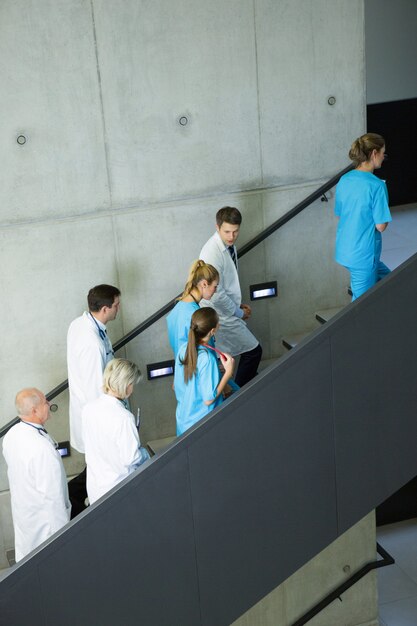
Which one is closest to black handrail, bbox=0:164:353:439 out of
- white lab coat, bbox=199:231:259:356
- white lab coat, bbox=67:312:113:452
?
white lab coat, bbox=199:231:259:356

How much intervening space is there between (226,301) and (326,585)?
3271 millimetres

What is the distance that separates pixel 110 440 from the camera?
4980mm

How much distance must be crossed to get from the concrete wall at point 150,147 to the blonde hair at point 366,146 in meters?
1.39

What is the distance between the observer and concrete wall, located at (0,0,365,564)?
20.3 feet

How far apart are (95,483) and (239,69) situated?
130 inches

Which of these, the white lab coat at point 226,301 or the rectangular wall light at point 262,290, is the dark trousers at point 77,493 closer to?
the white lab coat at point 226,301

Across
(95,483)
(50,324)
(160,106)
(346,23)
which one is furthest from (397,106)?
(95,483)

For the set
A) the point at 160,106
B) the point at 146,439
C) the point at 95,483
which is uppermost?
the point at 160,106

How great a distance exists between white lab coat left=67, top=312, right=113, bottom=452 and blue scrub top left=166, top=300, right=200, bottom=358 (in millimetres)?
503

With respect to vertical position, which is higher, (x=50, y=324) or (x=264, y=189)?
(x=264, y=189)

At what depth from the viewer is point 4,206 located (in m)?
6.26

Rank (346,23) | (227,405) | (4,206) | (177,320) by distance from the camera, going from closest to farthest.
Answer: (227,405), (177,320), (4,206), (346,23)

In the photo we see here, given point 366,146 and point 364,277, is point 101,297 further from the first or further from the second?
point 366,146

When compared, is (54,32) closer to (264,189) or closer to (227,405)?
(264,189)
